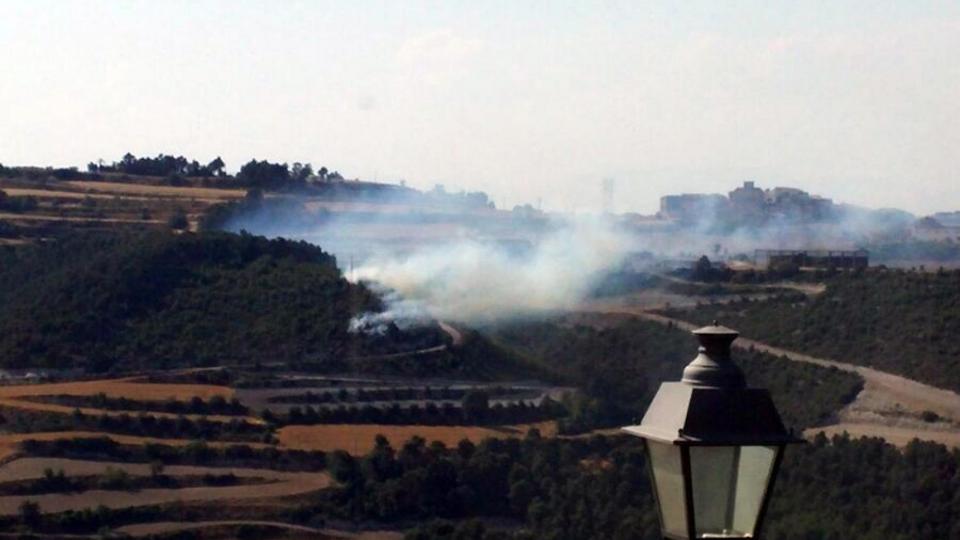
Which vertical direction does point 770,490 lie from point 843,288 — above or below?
above

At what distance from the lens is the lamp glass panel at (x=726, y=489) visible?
6.86m

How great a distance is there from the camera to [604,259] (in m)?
85.1

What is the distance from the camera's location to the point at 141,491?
52.9 m

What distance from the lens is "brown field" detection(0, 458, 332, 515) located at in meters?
51.5

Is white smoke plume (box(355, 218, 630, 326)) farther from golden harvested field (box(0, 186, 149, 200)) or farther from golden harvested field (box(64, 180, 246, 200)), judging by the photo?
golden harvested field (box(0, 186, 149, 200))

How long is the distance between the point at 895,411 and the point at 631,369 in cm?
1014

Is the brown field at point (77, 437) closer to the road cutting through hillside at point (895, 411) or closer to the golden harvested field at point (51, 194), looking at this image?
the road cutting through hillside at point (895, 411)

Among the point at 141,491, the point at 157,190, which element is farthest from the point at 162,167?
the point at 141,491

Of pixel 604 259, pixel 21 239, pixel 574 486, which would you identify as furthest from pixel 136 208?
pixel 574 486

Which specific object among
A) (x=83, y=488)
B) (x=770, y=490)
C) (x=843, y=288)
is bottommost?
(x=83, y=488)

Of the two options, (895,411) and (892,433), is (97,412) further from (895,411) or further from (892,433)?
(895,411)

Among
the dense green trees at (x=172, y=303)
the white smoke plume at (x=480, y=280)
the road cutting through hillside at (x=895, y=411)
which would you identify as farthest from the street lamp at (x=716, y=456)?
the white smoke plume at (x=480, y=280)

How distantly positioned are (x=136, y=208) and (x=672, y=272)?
27.6m

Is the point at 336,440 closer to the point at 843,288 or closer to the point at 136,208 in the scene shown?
the point at 843,288
